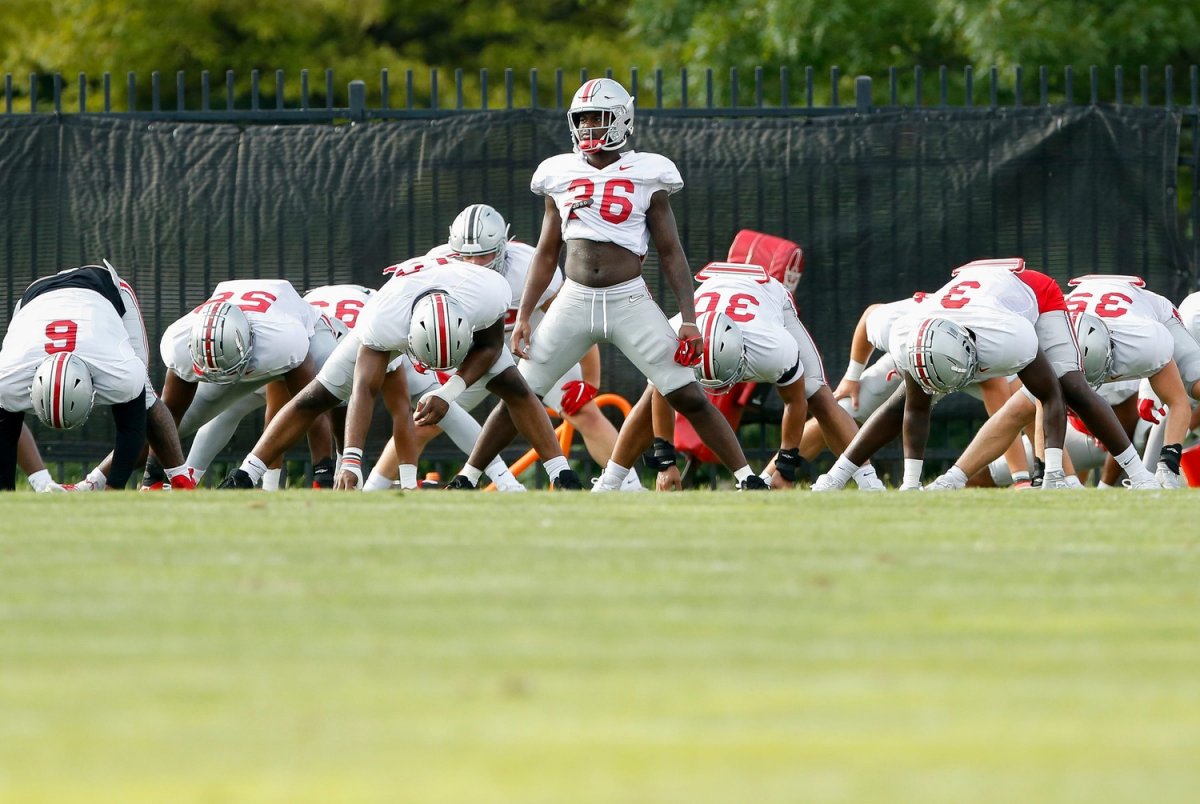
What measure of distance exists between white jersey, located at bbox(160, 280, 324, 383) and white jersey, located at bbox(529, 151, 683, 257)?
181 centimetres

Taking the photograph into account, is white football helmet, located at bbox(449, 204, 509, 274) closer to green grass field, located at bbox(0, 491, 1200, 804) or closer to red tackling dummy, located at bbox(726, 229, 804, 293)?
red tackling dummy, located at bbox(726, 229, 804, 293)

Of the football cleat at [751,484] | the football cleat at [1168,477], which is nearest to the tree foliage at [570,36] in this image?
the football cleat at [1168,477]

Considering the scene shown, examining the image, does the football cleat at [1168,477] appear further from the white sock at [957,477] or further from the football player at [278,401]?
the football player at [278,401]

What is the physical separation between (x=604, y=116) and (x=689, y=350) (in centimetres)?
127

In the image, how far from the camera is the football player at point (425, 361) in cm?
1041

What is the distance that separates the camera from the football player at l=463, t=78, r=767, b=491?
10281mm

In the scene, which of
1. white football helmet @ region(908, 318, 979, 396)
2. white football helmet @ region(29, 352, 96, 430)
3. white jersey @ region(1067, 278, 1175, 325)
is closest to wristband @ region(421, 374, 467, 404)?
white football helmet @ region(29, 352, 96, 430)

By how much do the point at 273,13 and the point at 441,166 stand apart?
10222 millimetres

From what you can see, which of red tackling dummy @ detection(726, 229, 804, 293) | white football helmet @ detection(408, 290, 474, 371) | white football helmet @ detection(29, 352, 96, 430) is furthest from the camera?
red tackling dummy @ detection(726, 229, 804, 293)

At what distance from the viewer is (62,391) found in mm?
9992

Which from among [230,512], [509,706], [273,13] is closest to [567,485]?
[230,512]

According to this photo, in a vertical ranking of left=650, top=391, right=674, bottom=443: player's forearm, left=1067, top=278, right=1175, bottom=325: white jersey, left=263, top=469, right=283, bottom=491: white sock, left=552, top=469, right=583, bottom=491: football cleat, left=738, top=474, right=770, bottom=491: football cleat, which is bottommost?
left=263, top=469, right=283, bottom=491: white sock

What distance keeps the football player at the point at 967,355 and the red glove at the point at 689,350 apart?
0.90 m

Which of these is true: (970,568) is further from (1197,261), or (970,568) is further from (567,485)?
(1197,261)
